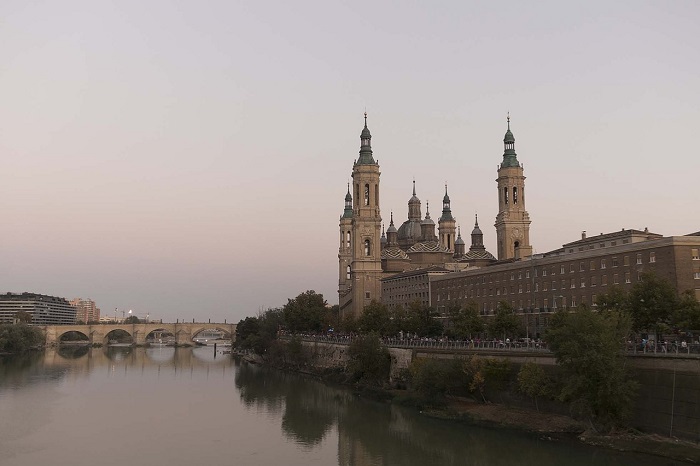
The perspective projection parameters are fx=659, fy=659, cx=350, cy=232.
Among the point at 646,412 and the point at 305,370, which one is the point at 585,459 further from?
the point at 305,370

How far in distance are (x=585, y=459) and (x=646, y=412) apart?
5851 mm

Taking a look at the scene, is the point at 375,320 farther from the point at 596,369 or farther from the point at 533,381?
the point at 596,369

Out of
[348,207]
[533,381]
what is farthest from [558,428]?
[348,207]

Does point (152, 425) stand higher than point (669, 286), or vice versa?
point (669, 286)

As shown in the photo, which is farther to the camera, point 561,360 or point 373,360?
point 373,360

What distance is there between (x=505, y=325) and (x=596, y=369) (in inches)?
1078

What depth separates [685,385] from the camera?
42688mm

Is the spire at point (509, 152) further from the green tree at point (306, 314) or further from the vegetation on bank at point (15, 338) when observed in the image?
the vegetation on bank at point (15, 338)

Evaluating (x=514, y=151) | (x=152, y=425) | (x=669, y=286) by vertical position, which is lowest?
(x=152, y=425)

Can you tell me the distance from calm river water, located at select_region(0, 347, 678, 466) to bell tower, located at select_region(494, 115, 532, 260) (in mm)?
50099

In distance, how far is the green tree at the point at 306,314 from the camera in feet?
423

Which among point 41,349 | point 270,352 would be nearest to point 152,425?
point 270,352

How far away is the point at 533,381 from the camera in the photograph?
173 ft

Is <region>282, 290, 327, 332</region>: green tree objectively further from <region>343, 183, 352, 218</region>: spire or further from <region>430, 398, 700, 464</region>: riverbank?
<region>430, 398, 700, 464</region>: riverbank
